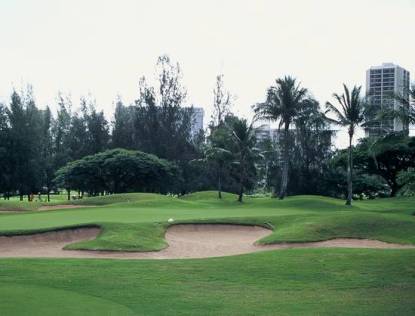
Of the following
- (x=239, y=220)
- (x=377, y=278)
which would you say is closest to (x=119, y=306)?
(x=377, y=278)

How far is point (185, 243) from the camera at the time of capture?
2434 centimetres

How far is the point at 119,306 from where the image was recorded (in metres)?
12.0

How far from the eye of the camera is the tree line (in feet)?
180

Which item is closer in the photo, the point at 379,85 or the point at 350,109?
the point at 350,109

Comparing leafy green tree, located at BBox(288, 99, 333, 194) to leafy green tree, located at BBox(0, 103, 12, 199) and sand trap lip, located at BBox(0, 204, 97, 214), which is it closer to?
sand trap lip, located at BBox(0, 204, 97, 214)

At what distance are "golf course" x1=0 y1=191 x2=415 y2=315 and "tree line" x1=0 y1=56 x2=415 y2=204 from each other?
2267 centimetres

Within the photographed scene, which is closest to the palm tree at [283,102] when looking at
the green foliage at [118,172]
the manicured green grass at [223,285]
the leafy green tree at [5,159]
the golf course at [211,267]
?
the green foliage at [118,172]

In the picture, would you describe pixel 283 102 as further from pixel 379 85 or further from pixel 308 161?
pixel 308 161

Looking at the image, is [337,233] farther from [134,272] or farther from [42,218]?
[42,218]

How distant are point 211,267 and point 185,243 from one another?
21.8 feet

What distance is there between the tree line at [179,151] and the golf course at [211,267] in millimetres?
22673

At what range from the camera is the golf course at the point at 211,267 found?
12.5m

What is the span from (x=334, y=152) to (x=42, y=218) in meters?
→ 53.6

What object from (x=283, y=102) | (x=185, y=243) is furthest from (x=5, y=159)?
(x=185, y=243)
